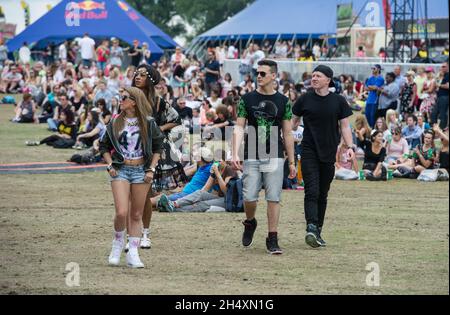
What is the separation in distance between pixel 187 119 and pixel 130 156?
15479 mm

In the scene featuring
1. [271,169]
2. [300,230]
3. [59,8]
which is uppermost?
[59,8]

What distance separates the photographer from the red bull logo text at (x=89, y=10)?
43750 millimetres

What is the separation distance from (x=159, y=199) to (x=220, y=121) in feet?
28.4

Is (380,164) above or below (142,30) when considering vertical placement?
below

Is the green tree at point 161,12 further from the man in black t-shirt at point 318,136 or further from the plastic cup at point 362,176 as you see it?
the man in black t-shirt at point 318,136

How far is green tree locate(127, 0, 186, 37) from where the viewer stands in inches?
3327

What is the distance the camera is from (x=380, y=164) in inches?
719

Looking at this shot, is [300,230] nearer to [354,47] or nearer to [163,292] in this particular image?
[163,292]

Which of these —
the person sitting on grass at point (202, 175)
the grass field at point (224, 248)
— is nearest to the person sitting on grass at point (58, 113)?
the grass field at point (224, 248)

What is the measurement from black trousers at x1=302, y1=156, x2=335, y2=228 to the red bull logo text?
34.3 metres

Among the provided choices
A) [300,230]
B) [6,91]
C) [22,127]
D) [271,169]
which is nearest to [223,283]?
[271,169]

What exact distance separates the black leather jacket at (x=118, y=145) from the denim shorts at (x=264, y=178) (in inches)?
47.7

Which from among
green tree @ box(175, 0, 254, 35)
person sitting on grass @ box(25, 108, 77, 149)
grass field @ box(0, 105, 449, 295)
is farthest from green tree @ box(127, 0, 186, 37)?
grass field @ box(0, 105, 449, 295)

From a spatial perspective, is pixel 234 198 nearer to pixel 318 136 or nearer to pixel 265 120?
pixel 318 136
